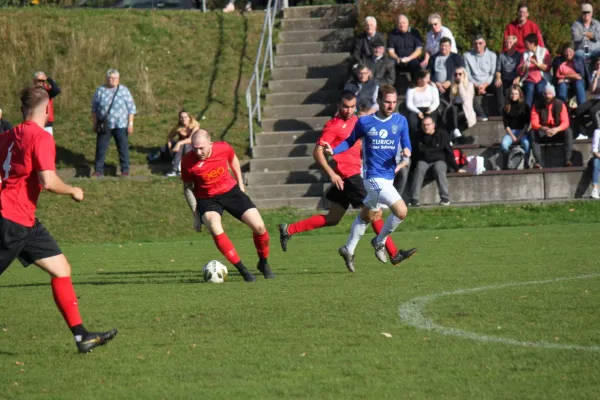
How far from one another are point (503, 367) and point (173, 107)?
64.5 feet

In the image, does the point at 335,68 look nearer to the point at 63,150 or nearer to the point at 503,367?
the point at 63,150

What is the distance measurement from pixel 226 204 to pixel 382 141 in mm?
1965

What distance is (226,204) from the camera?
12297mm

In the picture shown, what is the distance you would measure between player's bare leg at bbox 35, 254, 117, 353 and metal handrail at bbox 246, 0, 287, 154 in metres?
14.9

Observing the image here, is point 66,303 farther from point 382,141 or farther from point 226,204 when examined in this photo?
point 382,141

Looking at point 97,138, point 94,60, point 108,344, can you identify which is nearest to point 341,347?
point 108,344

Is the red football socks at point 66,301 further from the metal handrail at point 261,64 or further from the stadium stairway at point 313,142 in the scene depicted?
the metal handrail at point 261,64

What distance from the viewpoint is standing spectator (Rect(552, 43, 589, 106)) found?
2195cm

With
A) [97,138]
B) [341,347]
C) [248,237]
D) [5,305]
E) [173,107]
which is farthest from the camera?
[173,107]

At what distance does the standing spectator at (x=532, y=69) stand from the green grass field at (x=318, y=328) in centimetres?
677

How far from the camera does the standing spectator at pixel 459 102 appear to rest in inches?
850

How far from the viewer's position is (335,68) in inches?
1005

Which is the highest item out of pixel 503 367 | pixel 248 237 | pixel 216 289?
pixel 503 367

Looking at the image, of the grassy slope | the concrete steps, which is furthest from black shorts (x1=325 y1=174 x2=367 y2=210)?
the concrete steps
